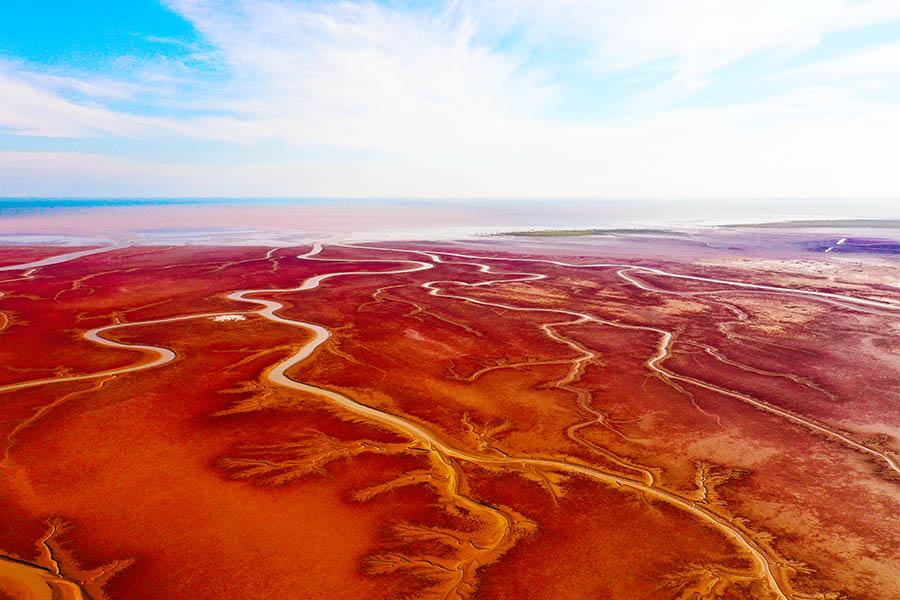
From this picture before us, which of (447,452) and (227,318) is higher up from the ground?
(227,318)

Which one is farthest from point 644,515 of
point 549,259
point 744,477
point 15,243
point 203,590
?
point 15,243

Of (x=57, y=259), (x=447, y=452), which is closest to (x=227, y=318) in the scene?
(x=447, y=452)

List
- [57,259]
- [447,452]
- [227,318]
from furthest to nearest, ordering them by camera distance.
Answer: [57,259] < [227,318] < [447,452]

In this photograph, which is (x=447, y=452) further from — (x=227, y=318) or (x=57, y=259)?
(x=57, y=259)

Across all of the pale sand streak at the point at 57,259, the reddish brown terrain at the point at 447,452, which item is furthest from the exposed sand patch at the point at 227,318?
the pale sand streak at the point at 57,259

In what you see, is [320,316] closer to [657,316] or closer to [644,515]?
[657,316]

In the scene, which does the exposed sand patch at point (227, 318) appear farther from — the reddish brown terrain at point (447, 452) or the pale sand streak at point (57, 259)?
the pale sand streak at point (57, 259)

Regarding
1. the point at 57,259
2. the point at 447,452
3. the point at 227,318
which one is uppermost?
the point at 57,259

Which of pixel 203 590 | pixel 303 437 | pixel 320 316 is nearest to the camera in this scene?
pixel 203 590

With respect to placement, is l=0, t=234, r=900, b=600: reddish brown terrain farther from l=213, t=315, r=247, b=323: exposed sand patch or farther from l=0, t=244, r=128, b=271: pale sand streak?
l=0, t=244, r=128, b=271: pale sand streak
